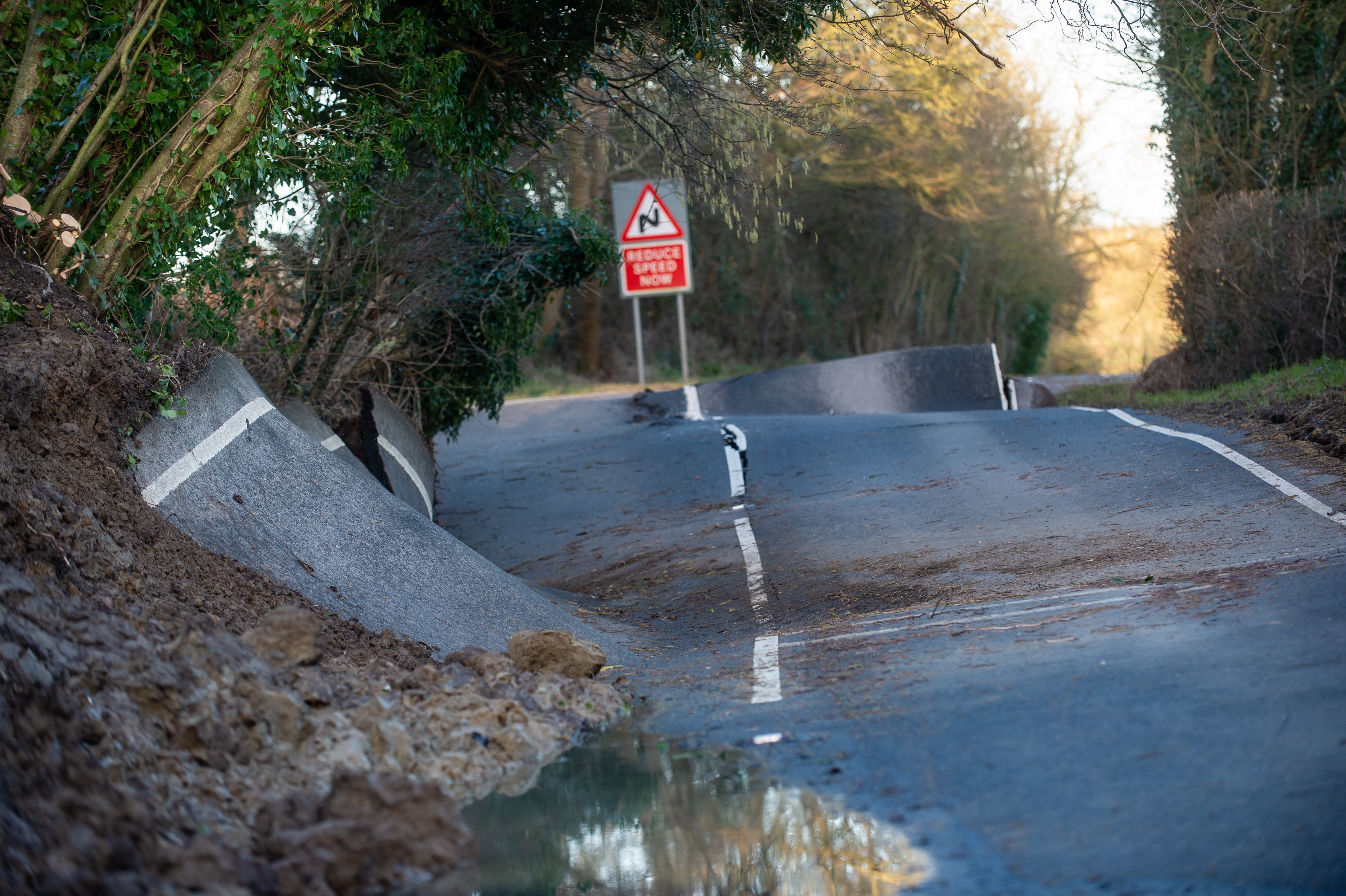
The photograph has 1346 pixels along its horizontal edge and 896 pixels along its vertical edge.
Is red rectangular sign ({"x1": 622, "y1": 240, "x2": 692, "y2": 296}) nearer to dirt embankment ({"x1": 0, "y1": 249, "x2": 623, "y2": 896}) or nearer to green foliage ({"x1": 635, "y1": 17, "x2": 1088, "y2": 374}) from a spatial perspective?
green foliage ({"x1": 635, "y1": 17, "x2": 1088, "y2": 374})

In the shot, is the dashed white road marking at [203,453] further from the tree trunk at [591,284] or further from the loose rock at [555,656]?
the tree trunk at [591,284]

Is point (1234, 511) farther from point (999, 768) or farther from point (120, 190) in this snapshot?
point (120, 190)

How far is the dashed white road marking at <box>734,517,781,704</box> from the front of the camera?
525 centimetres

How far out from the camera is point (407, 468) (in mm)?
10844

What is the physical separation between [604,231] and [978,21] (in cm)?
1363

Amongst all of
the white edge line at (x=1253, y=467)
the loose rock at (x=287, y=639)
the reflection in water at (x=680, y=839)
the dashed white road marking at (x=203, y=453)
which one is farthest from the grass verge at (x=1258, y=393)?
the loose rock at (x=287, y=639)

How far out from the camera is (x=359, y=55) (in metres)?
7.00

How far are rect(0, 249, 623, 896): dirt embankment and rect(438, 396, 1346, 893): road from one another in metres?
0.98

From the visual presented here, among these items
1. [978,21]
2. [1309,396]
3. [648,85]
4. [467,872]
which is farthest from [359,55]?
[978,21]

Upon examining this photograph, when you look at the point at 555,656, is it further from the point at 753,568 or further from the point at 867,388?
the point at 867,388

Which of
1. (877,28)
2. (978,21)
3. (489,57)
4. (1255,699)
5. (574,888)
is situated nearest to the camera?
(574,888)

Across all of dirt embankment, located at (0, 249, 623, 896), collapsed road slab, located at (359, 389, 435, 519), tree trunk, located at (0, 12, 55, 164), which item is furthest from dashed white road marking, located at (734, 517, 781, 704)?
tree trunk, located at (0, 12, 55, 164)

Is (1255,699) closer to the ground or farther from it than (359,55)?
closer to the ground

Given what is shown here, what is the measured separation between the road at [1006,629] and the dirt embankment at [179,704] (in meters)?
0.98
